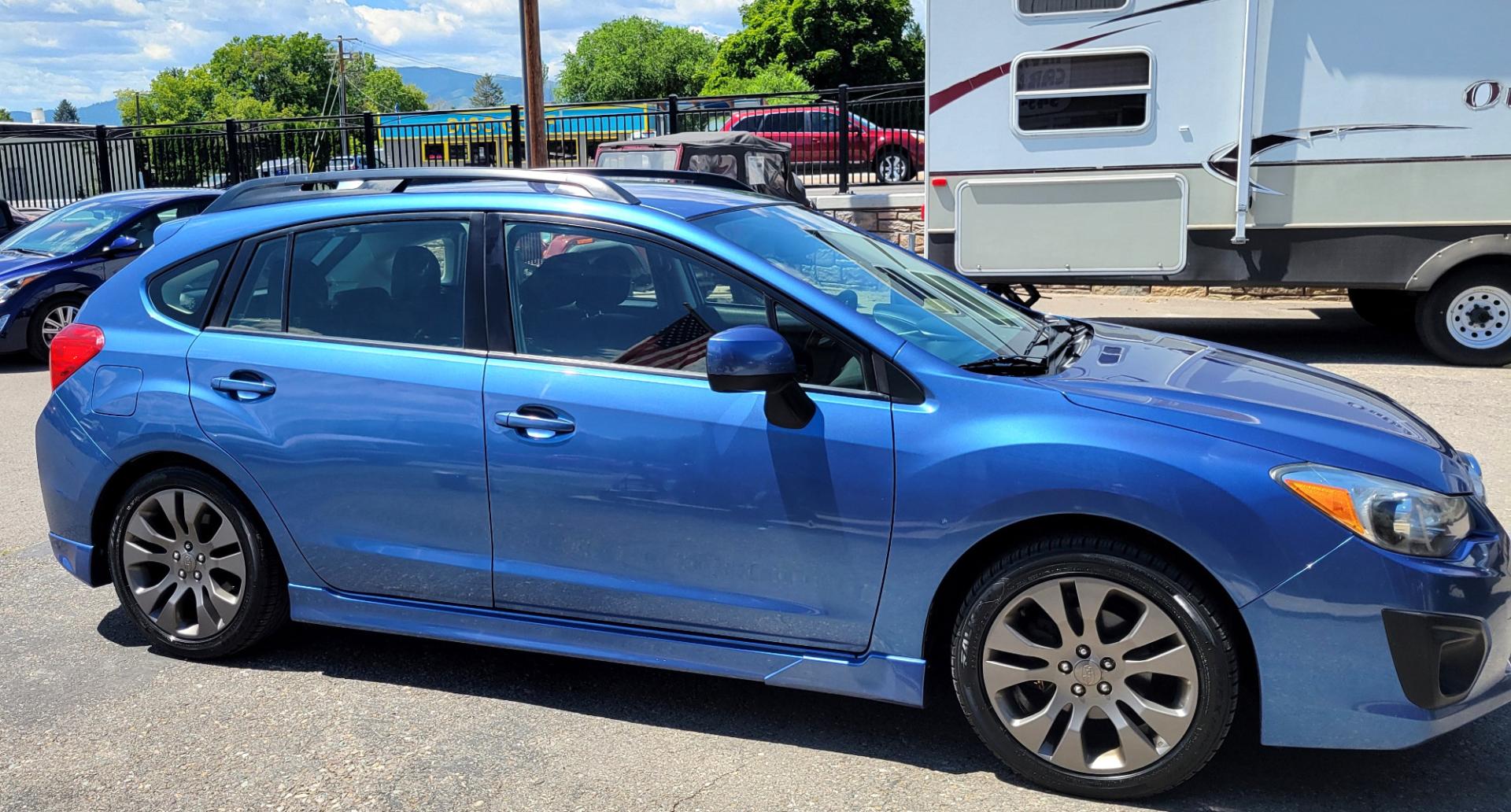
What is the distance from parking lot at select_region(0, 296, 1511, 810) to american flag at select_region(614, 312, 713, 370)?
1117 mm

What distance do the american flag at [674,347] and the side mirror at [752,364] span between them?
285 mm

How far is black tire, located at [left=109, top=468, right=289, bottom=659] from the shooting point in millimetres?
4125

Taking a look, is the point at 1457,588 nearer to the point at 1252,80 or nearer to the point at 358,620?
the point at 358,620

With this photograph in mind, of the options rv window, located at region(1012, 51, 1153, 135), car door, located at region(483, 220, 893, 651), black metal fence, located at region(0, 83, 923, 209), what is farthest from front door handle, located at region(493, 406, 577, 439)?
black metal fence, located at region(0, 83, 923, 209)

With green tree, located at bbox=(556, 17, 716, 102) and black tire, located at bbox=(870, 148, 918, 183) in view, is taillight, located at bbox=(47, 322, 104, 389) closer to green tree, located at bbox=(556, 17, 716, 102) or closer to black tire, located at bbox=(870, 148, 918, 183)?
black tire, located at bbox=(870, 148, 918, 183)

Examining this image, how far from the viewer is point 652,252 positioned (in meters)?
3.79

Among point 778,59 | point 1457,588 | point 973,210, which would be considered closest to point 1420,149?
point 973,210

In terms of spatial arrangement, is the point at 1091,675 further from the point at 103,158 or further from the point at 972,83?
the point at 103,158

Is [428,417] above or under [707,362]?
under

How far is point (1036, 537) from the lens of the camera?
10.7ft

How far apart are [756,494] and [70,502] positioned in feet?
8.40

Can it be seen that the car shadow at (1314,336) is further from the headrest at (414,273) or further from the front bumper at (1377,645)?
the headrest at (414,273)

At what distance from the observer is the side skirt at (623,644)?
11.3 ft

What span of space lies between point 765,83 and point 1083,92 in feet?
145
